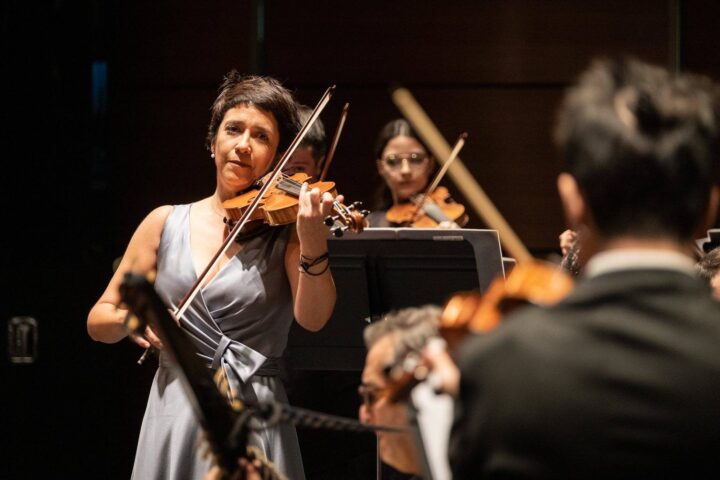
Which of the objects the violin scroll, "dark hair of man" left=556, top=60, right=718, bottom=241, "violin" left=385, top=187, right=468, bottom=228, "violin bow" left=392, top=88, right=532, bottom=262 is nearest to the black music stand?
the violin scroll

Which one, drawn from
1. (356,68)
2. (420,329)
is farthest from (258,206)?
(356,68)

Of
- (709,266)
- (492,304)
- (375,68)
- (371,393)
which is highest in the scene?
(375,68)

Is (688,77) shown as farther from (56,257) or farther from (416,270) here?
(56,257)

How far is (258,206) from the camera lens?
7.64 feet

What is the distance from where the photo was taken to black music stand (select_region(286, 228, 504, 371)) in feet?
8.77

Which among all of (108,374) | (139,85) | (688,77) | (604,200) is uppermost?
(139,85)

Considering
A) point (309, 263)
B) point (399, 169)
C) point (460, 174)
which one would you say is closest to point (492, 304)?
point (309, 263)

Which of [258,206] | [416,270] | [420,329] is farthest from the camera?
[416,270]

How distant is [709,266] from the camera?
7.80 ft

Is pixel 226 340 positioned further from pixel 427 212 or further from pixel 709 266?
pixel 427 212

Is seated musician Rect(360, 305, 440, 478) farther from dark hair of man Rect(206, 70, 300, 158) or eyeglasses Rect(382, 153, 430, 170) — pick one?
eyeglasses Rect(382, 153, 430, 170)

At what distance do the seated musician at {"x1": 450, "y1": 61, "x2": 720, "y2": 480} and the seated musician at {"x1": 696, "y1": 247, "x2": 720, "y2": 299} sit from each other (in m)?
1.38

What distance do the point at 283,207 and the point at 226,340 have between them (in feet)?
1.07

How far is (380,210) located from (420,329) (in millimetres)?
2655
